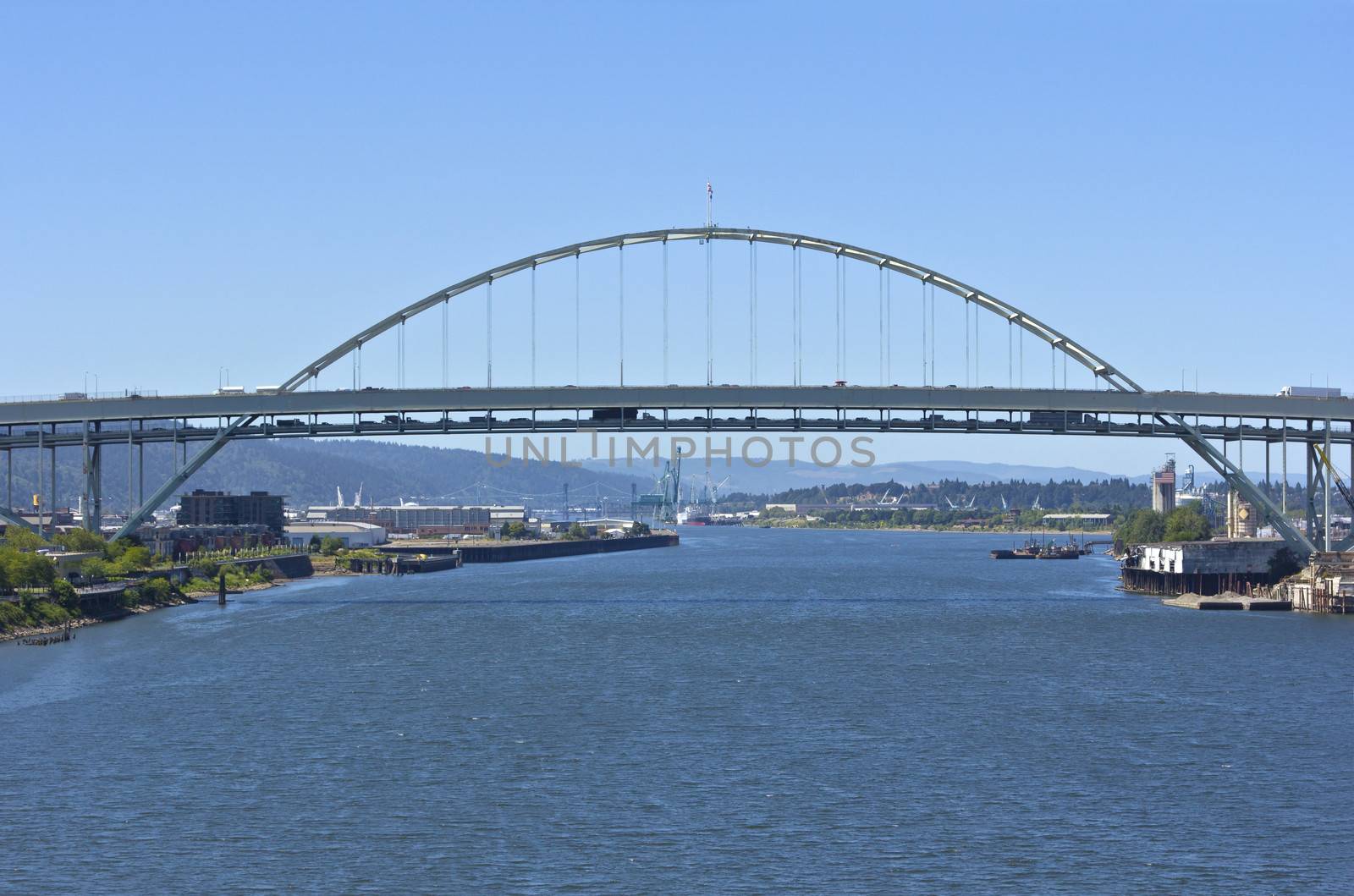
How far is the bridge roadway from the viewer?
86438 mm

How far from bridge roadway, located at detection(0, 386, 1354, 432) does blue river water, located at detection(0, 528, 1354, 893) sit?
1790cm

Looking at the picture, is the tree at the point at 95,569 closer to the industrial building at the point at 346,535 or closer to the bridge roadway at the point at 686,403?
the bridge roadway at the point at 686,403

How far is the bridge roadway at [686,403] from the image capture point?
86438 millimetres

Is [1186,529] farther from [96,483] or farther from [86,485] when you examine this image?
[86,485]

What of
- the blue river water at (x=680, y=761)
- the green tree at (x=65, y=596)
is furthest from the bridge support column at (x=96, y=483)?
the blue river water at (x=680, y=761)

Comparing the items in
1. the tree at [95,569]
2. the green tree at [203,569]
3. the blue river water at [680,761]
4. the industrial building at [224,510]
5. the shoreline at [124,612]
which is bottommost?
the blue river water at [680,761]

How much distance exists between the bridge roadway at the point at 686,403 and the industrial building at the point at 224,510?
196 feet

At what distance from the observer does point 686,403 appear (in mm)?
87375

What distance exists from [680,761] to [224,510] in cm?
12028

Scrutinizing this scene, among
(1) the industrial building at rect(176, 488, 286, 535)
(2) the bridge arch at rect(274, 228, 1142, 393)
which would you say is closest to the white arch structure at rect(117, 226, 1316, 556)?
(2) the bridge arch at rect(274, 228, 1142, 393)

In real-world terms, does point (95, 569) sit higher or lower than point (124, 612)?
higher

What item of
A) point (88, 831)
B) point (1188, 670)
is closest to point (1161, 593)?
point (1188, 670)

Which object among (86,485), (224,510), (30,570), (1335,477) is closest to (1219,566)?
(1335,477)

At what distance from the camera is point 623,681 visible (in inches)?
2067
